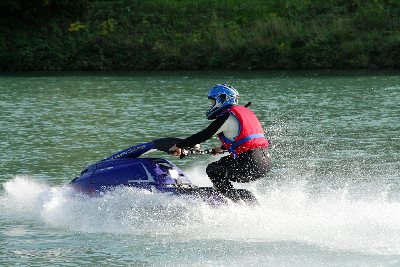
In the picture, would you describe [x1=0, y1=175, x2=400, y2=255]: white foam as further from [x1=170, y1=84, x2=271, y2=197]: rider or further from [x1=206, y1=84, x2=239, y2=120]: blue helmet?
[x1=206, y1=84, x2=239, y2=120]: blue helmet

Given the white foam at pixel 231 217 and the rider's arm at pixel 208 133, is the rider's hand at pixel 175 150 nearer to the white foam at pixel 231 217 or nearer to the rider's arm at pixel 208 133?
the rider's arm at pixel 208 133

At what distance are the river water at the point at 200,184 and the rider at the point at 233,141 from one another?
1.29ft

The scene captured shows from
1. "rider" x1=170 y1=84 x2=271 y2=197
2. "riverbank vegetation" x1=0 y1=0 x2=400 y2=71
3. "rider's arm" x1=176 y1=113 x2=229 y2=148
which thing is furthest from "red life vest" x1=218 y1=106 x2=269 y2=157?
"riverbank vegetation" x1=0 y1=0 x2=400 y2=71

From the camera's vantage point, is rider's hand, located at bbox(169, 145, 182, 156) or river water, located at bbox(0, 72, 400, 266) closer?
river water, located at bbox(0, 72, 400, 266)

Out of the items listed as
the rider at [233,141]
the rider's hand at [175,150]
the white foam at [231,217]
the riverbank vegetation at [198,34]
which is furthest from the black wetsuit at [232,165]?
the riverbank vegetation at [198,34]

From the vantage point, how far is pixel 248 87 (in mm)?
33906

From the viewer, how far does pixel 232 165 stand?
40.2ft

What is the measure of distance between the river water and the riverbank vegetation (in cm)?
1034

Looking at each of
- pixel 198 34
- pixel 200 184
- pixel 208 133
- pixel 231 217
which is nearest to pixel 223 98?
pixel 208 133

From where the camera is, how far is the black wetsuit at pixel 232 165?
12.2 metres

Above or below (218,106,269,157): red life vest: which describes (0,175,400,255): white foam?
below

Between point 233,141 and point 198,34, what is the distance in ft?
106

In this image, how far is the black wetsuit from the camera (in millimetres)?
12180

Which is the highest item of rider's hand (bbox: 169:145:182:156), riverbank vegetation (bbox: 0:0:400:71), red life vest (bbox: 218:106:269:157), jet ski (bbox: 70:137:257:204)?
red life vest (bbox: 218:106:269:157)
